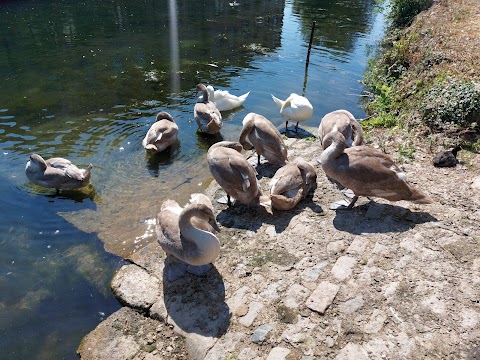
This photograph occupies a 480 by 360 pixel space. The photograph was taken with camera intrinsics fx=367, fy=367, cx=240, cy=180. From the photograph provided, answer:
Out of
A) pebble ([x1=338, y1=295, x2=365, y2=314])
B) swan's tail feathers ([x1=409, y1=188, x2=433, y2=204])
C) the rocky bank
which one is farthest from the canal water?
swan's tail feathers ([x1=409, y1=188, x2=433, y2=204])

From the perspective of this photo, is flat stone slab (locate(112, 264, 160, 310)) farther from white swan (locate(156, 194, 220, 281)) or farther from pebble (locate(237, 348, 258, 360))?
pebble (locate(237, 348, 258, 360))

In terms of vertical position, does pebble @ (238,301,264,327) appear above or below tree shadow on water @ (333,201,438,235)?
below

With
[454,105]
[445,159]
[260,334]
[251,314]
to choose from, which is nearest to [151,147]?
[251,314]

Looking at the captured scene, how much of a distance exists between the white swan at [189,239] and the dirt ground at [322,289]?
21 cm

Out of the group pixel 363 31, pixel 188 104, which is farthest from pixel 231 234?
pixel 363 31

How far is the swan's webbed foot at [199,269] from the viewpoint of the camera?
5.04m

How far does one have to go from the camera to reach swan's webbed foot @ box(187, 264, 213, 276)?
504 cm

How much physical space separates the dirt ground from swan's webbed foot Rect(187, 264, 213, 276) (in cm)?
9

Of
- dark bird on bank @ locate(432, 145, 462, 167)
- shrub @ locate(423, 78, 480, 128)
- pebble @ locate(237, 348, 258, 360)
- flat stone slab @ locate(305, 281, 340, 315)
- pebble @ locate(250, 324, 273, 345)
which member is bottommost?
pebble @ locate(237, 348, 258, 360)

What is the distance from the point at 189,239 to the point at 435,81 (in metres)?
7.76

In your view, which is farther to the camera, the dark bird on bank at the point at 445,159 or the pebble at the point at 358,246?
the dark bird on bank at the point at 445,159

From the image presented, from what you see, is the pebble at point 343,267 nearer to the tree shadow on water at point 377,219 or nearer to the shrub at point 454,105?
the tree shadow on water at point 377,219

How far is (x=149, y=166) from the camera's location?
8.39m

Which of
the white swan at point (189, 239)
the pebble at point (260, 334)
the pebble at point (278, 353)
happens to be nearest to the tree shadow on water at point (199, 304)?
the white swan at point (189, 239)
